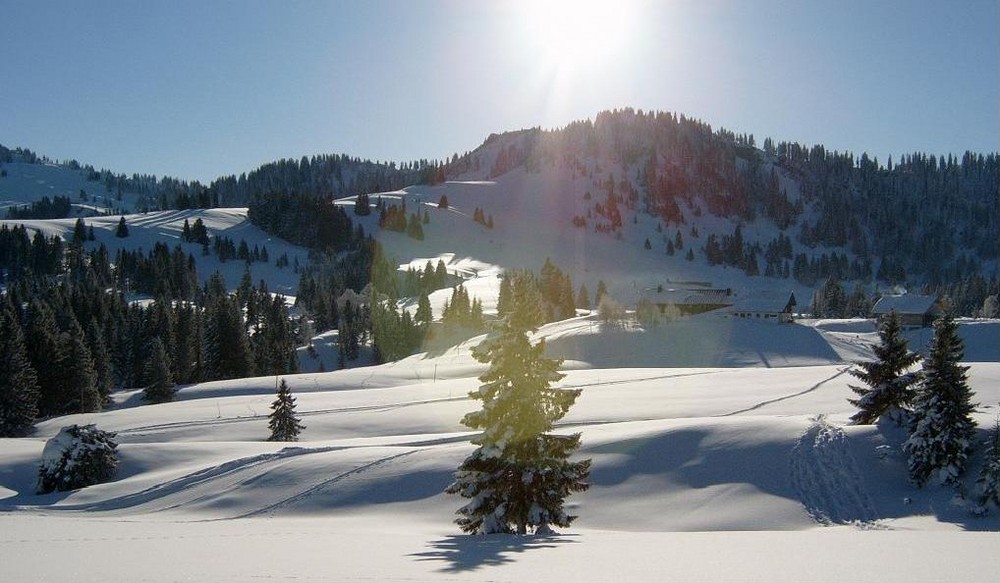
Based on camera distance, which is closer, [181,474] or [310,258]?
[181,474]

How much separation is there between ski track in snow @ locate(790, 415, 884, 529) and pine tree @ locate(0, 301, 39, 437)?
49460 mm

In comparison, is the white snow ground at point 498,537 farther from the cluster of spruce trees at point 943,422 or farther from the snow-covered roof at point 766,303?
the snow-covered roof at point 766,303

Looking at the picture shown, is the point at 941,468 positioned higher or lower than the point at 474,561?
lower

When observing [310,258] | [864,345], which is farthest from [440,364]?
[310,258]

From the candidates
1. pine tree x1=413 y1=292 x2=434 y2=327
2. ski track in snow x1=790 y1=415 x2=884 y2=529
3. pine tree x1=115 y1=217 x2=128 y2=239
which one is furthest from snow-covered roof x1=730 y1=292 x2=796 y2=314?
pine tree x1=115 y1=217 x2=128 y2=239

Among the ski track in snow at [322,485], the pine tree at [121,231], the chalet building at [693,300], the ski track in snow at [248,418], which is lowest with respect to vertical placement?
the ski track in snow at [248,418]

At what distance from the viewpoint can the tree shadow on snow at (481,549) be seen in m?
11.5

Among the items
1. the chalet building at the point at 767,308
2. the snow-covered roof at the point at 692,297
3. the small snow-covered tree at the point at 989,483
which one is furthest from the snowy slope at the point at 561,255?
the small snow-covered tree at the point at 989,483

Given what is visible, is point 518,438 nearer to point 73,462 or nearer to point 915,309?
point 73,462

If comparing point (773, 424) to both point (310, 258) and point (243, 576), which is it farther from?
point (310, 258)

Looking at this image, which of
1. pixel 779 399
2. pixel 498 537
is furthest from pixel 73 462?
pixel 779 399

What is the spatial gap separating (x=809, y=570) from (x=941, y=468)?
14.5 metres

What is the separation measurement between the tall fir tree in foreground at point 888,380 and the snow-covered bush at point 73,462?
33.5 m

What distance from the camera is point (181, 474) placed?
27484mm
